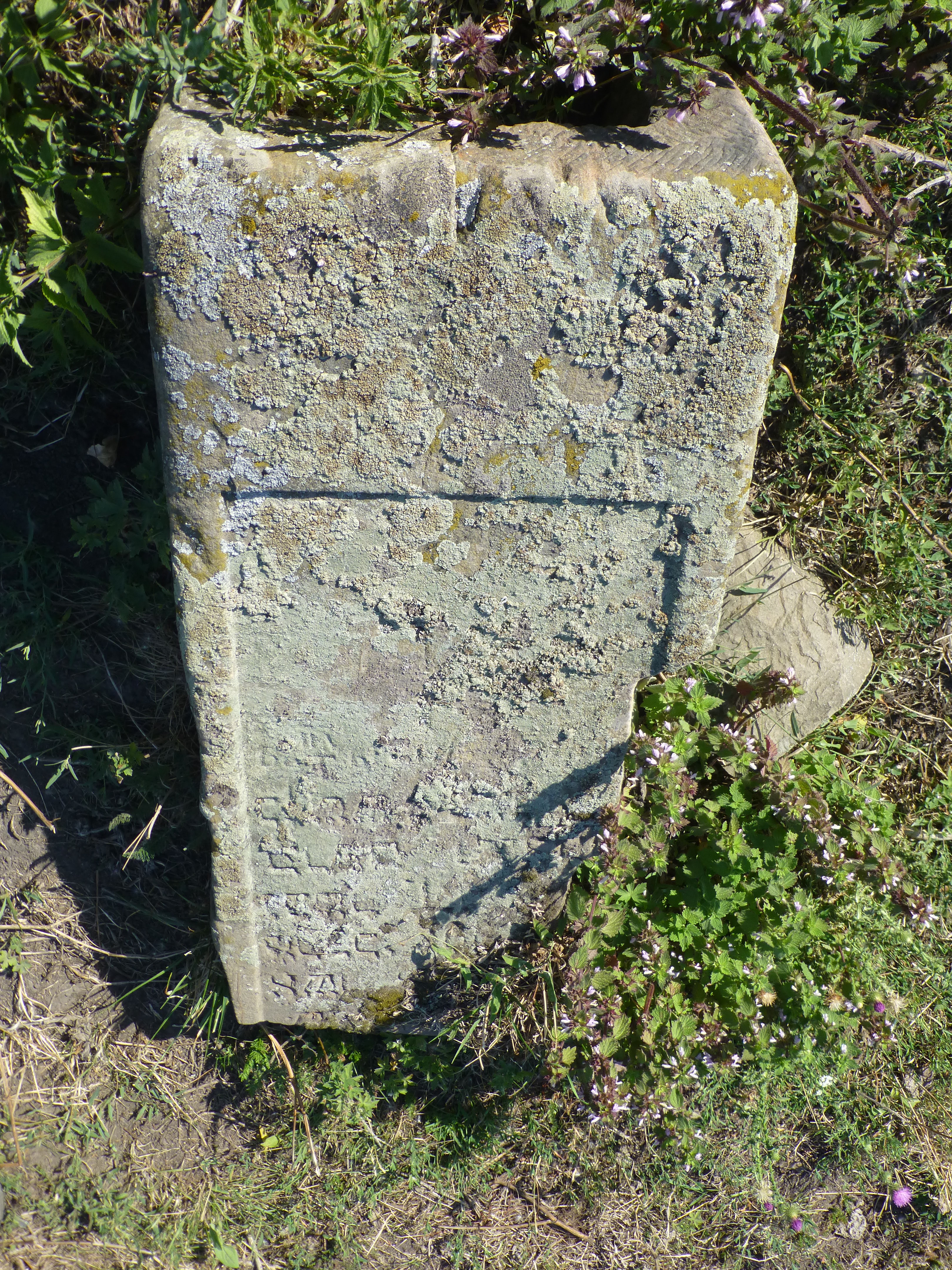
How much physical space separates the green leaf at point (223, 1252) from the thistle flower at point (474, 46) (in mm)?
3549

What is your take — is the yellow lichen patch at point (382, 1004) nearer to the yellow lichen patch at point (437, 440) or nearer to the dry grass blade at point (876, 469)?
the yellow lichen patch at point (437, 440)

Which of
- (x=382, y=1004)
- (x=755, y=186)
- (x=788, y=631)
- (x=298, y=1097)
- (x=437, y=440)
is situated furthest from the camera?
(x=298, y=1097)

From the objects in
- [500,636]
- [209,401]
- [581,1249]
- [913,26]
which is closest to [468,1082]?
[581,1249]

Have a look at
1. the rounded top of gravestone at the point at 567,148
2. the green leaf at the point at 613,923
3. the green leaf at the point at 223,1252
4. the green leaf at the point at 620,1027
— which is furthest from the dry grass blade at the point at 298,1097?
the rounded top of gravestone at the point at 567,148

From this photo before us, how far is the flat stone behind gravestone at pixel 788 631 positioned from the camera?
106 inches

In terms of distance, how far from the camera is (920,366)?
270cm

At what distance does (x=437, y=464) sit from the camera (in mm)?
1853

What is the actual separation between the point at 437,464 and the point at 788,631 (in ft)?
4.80

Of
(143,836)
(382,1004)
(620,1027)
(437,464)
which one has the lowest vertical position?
(382,1004)

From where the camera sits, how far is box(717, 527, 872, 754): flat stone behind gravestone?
2.71 m

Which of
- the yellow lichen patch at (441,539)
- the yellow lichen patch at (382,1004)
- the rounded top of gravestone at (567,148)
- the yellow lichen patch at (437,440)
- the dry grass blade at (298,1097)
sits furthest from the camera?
the dry grass blade at (298,1097)

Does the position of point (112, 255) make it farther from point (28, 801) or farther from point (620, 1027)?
point (620, 1027)

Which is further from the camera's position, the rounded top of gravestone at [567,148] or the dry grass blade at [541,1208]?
the dry grass blade at [541,1208]

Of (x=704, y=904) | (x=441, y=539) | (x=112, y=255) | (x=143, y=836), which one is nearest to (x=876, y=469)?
(x=704, y=904)
